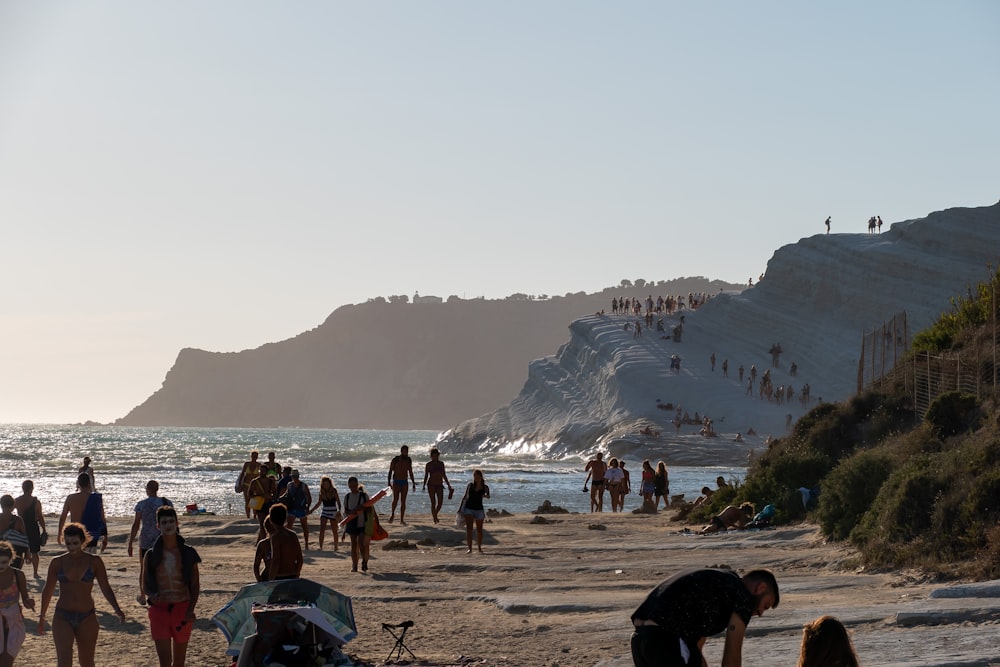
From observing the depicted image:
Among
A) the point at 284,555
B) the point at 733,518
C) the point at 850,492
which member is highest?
the point at 850,492

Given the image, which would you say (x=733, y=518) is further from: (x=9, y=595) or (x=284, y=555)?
(x=9, y=595)

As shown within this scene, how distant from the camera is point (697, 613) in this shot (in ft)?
17.1

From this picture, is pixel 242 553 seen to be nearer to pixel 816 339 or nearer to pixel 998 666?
pixel 998 666

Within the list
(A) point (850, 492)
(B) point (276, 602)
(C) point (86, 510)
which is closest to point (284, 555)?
(B) point (276, 602)

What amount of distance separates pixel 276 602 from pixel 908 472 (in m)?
8.86

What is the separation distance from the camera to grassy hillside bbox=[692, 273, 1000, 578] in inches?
487

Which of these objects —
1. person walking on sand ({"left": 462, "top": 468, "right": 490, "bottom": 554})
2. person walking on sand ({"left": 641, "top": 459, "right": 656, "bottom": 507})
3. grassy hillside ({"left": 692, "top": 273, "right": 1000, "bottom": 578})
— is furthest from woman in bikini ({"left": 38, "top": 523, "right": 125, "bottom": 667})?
person walking on sand ({"left": 641, "top": 459, "right": 656, "bottom": 507})

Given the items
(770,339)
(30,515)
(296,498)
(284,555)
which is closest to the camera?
(284,555)

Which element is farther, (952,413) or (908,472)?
(952,413)

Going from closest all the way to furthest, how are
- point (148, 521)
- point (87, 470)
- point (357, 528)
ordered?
point (148, 521) < point (357, 528) < point (87, 470)

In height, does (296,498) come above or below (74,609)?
above

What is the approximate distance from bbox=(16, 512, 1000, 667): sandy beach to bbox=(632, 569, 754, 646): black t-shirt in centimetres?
309

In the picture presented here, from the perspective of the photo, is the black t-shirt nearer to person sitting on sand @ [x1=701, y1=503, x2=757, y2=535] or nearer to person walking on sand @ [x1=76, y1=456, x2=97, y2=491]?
person walking on sand @ [x1=76, y1=456, x2=97, y2=491]

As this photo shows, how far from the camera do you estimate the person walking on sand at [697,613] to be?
5.17 metres
